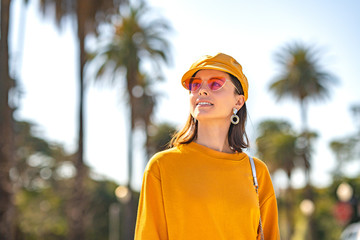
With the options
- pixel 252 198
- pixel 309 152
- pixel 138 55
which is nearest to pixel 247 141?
pixel 252 198

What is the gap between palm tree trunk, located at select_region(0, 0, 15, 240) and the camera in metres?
10.4

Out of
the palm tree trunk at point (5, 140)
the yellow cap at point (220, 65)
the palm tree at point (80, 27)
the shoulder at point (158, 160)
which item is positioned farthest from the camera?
the palm tree at point (80, 27)

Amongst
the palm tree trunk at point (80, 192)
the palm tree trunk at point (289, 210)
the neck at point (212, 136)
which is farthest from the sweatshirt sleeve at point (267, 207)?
the palm tree trunk at point (289, 210)

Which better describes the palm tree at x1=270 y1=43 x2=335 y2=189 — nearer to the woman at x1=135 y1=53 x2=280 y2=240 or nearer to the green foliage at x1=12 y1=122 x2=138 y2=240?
the green foliage at x1=12 y1=122 x2=138 y2=240

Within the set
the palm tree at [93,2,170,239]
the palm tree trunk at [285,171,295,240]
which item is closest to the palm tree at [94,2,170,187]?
the palm tree at [93,2,170,239]

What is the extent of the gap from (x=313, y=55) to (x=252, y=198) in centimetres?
4198

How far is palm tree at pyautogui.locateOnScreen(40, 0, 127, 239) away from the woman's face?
46.8 ft

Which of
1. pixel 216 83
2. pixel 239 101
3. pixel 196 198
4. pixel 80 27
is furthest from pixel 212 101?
pixel 80 27

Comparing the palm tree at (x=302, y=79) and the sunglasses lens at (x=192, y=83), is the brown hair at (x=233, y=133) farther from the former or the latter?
the palm tree at (x=302, y=79)

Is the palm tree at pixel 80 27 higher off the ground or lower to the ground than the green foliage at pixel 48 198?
higher

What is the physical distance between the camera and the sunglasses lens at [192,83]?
2.59m

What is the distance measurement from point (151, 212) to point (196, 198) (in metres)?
0.23

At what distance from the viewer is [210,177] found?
2348mm

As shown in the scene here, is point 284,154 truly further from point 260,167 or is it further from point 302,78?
point 260,167
